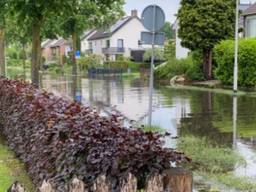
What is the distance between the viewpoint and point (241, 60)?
26859 millimetres

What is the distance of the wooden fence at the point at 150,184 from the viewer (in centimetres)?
318

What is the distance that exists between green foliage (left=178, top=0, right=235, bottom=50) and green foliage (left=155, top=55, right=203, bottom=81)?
9.32 feet

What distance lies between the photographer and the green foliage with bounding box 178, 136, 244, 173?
27.9 feet

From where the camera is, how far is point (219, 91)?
26.0 metres

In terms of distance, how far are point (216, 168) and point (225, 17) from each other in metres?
23.1

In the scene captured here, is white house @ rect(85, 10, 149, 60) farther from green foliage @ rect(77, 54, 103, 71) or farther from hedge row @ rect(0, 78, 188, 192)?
hedge row @ rect(0, 78, 188, 192)

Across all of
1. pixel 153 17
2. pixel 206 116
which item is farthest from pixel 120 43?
pixel 153 17

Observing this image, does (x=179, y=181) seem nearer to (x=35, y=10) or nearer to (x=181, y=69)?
(x=35, y=10)

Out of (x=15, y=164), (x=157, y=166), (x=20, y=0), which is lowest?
(x=15, y=164)

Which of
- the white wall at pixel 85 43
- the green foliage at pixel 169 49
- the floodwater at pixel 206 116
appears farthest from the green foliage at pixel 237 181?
the white wall at pixel 85 43

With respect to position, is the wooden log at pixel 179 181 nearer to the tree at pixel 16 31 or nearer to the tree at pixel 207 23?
the tree at pixel 16 31

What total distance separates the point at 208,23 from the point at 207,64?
11.2 feet

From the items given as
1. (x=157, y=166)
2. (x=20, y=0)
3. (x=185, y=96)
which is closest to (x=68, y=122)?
(x=157, y=166)

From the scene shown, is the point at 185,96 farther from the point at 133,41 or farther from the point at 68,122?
the point at 133,41
